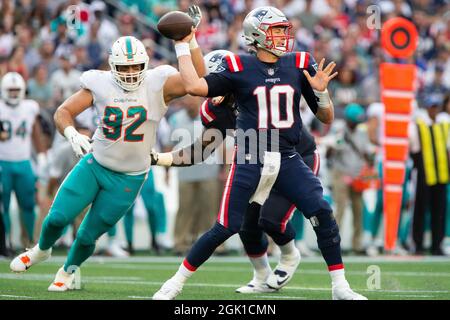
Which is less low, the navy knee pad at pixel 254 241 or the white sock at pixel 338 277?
the navy knee pad at pixel 254 241

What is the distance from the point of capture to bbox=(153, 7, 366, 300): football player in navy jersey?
6664 mm

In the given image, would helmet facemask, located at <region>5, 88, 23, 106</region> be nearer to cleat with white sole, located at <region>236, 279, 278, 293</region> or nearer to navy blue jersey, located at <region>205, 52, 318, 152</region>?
cleat with white sole, located at <region>236, 279, 278, 293</region>

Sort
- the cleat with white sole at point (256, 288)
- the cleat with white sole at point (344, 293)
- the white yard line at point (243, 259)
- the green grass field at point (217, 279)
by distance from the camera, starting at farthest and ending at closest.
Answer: the white yard line at point (243, 259), the cleat with white sole at point (256, 288), the green grass field at point (217, 279), the cleat with white sole at point (344, 293)

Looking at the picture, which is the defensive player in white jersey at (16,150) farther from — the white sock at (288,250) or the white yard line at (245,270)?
the white sock at (288,250)

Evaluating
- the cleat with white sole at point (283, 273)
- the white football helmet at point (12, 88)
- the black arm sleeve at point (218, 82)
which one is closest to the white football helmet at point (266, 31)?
the black arm sleeve at point (218, 82)

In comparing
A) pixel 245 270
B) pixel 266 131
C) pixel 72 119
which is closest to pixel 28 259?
pixel 72 119

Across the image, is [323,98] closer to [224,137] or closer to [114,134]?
[224,137]

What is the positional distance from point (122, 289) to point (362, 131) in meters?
5.25

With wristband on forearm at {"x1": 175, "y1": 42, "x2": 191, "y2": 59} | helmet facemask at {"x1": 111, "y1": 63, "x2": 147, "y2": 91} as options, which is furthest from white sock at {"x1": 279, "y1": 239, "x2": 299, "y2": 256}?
wristband on forearm at {"x1": 175, "y1": 42, "x2": 191, "y2": 59}

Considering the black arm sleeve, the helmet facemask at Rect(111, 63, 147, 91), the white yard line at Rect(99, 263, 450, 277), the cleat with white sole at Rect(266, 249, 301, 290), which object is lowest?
the white yard line at Rect(99, 263, 450, 277)

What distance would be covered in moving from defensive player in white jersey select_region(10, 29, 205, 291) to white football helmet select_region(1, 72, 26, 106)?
4320mm

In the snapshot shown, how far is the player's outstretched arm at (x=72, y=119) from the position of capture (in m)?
7.02

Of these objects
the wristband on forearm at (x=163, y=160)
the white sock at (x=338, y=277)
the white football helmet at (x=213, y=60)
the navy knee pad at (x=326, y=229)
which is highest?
the white football helmet at (x=213, y=60)

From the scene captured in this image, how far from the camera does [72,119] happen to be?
7289 millimetres
